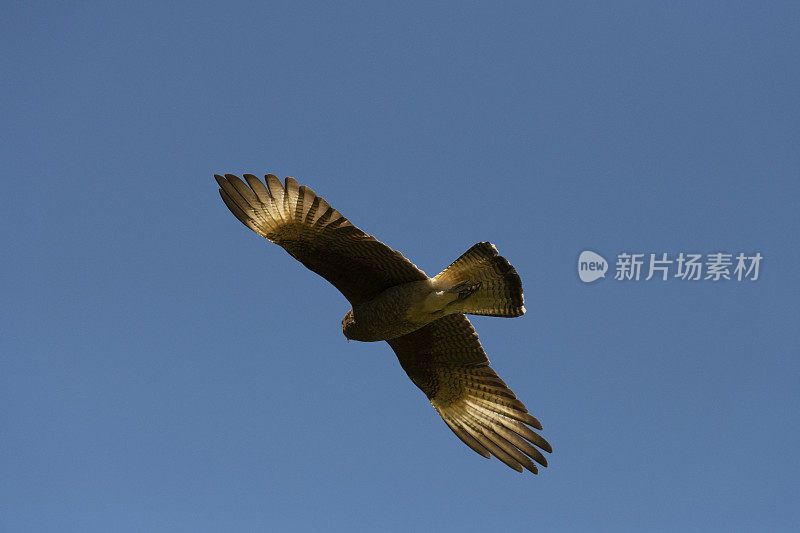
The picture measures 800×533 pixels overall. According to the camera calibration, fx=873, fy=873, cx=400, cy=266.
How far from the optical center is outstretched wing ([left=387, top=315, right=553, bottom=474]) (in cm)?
898

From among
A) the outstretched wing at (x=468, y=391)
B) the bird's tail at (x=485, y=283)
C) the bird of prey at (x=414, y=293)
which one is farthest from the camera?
the outstretched wing at (x=468, y=391)

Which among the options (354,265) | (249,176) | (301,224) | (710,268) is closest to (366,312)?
(354,265)

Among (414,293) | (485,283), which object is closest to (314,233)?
(414,293)

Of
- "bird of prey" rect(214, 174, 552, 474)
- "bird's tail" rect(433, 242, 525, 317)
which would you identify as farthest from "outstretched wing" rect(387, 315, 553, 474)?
"bird's tail" rect(433, 242, 525, 317)

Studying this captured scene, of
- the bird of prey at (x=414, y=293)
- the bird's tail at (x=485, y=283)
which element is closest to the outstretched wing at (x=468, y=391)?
the bird of prey at (x=414, y=293)

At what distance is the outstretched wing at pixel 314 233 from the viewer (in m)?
7.94

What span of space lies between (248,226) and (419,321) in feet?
6.10

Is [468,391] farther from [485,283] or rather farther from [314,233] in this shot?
[314,233]

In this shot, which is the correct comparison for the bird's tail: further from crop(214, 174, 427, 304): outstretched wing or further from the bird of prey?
crop(214, 174, 427, 304): outstretched wing

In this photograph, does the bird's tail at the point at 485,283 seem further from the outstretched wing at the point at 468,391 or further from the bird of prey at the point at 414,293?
the outstretched wing at the point at 468,391

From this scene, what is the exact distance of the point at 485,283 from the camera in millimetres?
7910

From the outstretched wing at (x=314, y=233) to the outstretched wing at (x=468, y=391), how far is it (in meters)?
1.09

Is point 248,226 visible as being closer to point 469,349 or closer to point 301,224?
point 301,224

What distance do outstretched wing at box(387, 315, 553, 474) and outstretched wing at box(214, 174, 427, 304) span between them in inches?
42.7
